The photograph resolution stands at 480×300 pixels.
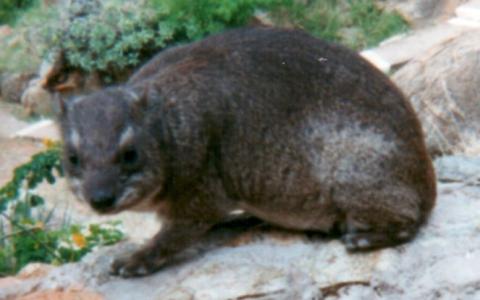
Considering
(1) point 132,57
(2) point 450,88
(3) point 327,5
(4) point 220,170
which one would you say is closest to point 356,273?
(4) point 220,170

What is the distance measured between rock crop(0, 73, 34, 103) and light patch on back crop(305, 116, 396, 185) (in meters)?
10.4

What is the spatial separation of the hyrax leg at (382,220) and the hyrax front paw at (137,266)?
3.81ft

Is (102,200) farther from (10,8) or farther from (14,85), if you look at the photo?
(10,8)

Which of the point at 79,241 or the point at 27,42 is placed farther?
the point at 27,42

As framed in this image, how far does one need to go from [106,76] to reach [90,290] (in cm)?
798

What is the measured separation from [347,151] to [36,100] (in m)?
9.81

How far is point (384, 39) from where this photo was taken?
47.2 feet

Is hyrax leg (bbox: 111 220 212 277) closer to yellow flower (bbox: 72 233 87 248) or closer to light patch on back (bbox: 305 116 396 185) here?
light patch on back (bbox: 305 116 396 185)

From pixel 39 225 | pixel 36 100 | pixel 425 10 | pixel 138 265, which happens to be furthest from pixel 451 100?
pixel 36 100

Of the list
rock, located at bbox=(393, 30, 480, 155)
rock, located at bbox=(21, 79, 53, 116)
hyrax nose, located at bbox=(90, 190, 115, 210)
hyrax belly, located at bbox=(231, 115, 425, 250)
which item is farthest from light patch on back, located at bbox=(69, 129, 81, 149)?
rock, located at bbox=(21, 79, 53, 116)

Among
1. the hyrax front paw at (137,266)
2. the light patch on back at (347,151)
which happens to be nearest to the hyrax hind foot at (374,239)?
the light patch on back at (347,151)

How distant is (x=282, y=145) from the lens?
650 cm

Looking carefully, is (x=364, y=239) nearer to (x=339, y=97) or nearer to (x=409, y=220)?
(x=409, y=220)

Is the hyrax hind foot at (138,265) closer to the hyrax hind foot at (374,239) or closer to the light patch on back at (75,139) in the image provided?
the light patch on back at (75,139)
